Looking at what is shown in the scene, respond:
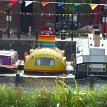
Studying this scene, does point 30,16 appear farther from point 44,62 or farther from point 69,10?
point 44,62

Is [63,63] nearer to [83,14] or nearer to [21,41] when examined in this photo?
[21,41]

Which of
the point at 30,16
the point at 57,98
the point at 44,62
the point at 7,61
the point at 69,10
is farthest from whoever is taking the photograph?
the point at 30,16

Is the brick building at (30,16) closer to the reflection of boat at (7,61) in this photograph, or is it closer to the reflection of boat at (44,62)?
the reflection of boat at (7,61)

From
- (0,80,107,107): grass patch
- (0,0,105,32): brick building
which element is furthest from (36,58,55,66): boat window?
(0,80,107,107): grass patch

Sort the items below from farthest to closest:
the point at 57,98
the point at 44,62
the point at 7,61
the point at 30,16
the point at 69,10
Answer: the point at 30,16, the point at 69,10, the point at 7,61, the point at 44,62, the point at 57,98

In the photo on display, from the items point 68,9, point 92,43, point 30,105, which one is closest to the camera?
point 30,105

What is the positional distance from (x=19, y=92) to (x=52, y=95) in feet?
3.26

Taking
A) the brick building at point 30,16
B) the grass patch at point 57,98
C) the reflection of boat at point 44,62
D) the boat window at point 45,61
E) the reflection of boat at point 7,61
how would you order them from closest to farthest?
the grass patch at point 57,98
the reflection of boat at point 44,62
the boat window at point 45,61
the reflection of boat at point 7,61
the brick building at point 30,16

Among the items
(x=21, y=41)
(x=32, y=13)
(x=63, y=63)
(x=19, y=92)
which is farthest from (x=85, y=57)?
(x=32, y=13)

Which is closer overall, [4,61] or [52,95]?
[52,95]

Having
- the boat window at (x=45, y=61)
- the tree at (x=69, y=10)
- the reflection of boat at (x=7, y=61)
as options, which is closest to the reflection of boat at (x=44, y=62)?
the boat window at (x=45, y=61)

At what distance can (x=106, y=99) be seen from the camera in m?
14.9

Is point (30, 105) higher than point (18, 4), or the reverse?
point (18, 4)

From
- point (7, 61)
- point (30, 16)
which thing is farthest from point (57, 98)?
point (30, 16)
